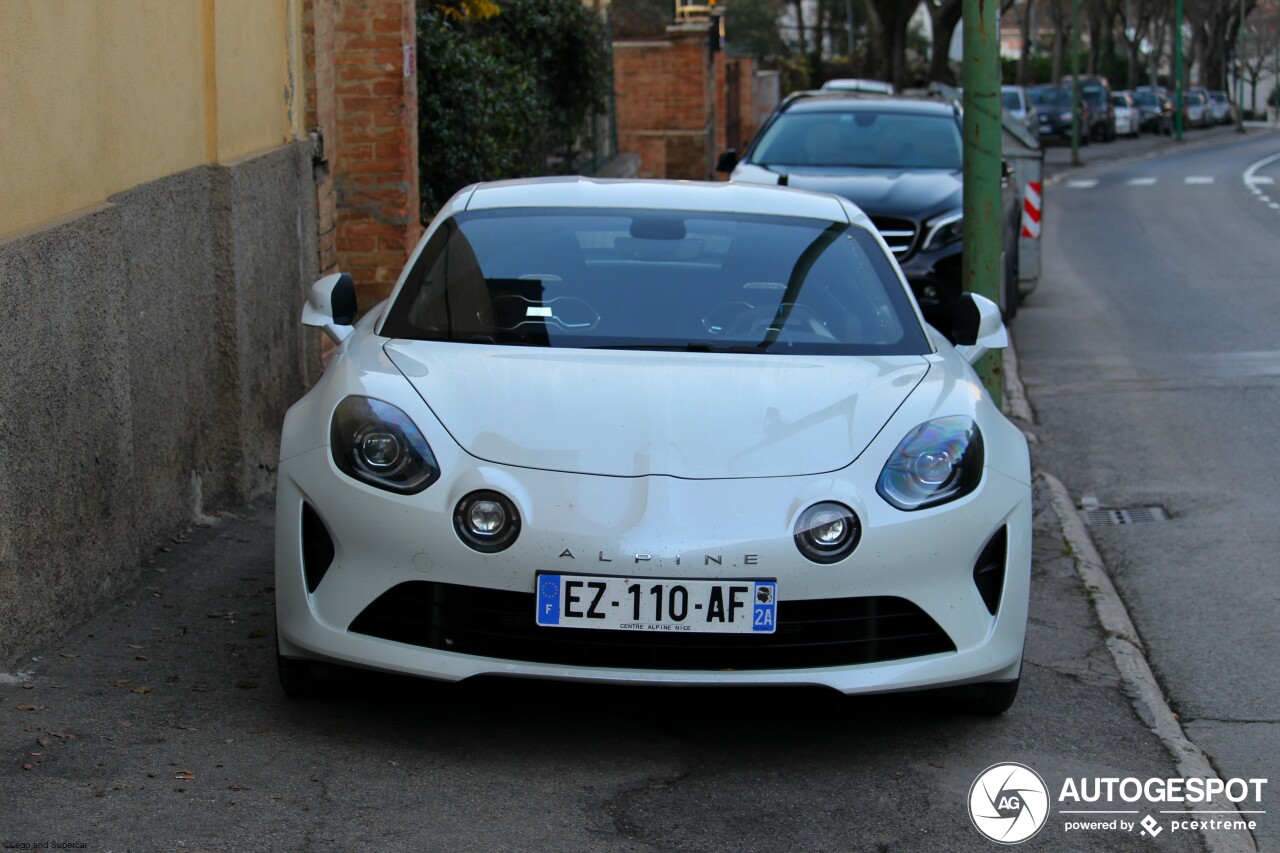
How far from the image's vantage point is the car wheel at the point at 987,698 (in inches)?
176

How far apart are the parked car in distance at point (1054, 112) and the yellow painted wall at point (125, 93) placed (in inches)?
1988

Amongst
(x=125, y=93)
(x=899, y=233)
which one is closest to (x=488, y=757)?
(x=125, y=93)

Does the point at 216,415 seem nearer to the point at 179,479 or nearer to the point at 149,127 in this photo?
the point at 179,479

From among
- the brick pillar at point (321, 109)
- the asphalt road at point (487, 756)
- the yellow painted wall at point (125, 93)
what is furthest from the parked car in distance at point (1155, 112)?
the asphalt road at point (487, 756)

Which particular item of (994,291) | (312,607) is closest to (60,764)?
(312,607)

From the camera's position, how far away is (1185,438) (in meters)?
9.29

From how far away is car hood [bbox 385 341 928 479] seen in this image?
166 inches

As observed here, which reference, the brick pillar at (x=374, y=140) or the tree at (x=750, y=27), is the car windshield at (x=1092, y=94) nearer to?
the tree at (x=750, y=27)

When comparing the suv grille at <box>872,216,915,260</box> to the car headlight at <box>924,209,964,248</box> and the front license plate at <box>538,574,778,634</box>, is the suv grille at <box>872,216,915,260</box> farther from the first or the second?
the front license plate at <box>538,574,778,634</box>

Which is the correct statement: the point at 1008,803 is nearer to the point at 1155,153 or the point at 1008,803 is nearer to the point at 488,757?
the point at 488,757

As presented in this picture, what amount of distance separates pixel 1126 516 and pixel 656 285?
333 cm

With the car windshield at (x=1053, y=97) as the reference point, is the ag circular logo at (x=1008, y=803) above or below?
below

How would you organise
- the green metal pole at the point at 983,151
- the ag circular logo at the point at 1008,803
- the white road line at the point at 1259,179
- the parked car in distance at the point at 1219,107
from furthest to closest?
1. the parked car in distance at the point at 1219,107
2. the white road line at the point at 1259,179
3. the green metal pole at the point at 983,151
4. the ag circular logo at the point at 1008,803

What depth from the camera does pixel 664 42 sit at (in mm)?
25500
